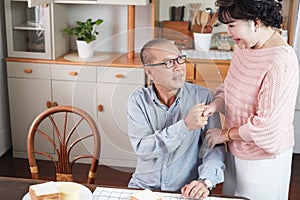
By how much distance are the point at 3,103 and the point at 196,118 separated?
7.63 feet

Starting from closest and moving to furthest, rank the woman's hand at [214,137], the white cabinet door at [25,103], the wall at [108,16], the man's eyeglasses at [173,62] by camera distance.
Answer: the man's eyeglasses at [173,62] < the woman's hand at [214,137] < the white cabinet door at [25,103] < the wall at [108,16]

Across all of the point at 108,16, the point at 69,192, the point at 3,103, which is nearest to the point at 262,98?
the point at 69,192

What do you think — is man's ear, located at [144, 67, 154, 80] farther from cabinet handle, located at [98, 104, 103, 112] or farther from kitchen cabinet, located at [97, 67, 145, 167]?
cabinet handle, located at [98, 104, 103, 112]

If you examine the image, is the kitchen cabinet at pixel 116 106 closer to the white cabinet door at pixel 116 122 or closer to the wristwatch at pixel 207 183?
the white cabinet door at pixel 116 122

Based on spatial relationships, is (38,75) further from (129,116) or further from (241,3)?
(241,3)

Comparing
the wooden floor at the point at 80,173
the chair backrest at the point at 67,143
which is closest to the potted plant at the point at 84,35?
the wooden floor at the point at 80,173

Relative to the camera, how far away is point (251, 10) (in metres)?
1.57

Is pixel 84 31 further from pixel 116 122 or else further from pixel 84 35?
pixel 116 122

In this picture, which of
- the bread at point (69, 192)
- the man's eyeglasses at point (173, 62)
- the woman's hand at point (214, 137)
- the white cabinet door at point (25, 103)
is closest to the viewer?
the bread at point (69, 192)

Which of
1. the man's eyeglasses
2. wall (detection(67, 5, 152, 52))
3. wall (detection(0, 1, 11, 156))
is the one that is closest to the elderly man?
the man's eyeglasses

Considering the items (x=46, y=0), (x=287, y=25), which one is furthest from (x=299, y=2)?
(x=46, y=0)

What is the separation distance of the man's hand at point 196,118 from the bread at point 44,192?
47 centimetres

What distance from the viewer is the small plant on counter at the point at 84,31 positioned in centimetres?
332

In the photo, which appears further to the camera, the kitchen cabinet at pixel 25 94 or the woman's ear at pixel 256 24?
the kitchen cabinet at pixel 25 94
